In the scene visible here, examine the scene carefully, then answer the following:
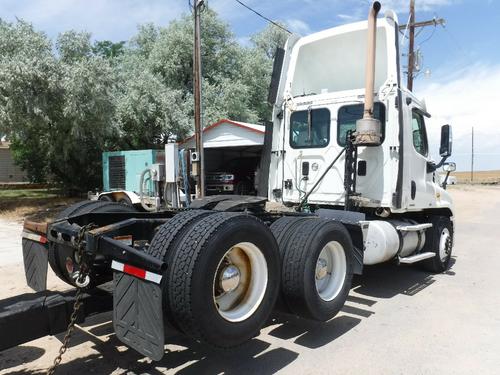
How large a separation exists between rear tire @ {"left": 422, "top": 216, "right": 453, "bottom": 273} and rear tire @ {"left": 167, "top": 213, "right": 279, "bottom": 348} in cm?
440

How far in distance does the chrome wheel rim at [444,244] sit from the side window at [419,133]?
149 cm

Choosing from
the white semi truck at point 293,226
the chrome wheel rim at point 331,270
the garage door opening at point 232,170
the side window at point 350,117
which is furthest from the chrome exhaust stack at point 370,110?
the garage door opening at point 232,170

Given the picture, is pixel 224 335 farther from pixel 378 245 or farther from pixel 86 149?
pixel 86 149

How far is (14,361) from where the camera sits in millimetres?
3814

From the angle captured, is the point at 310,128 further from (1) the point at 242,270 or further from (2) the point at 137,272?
(2) the point at 137,272

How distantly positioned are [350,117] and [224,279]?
3.68 meters

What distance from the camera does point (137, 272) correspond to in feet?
9.72

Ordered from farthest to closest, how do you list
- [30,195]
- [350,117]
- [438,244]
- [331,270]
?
[30,195]
[438,244]
[350,117]
[331,270]

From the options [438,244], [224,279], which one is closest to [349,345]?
[224,279]

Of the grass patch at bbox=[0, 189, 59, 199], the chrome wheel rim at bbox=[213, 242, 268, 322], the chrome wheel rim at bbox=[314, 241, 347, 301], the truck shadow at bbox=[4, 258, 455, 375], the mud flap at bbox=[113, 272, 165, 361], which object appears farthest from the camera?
the grass patch at bbox=[0, 189, 59, 199]

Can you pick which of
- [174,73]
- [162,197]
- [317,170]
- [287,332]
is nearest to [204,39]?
[174,73]

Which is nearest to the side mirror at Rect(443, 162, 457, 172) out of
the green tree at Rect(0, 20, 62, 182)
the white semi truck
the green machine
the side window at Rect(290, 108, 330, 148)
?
the white semi truck

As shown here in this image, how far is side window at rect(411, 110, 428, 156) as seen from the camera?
6504 mm

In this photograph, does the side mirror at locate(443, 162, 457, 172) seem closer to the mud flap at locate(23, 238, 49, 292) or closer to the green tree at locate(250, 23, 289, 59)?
the mud flap at locate(23, 238, 49, 292)
